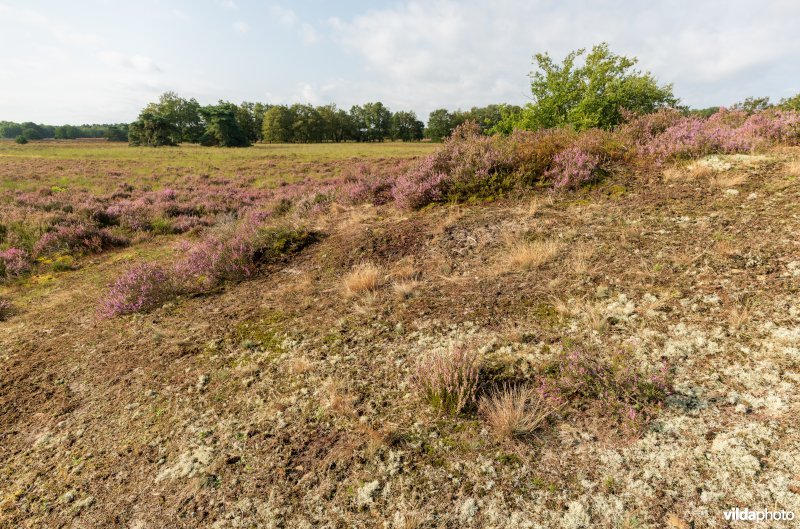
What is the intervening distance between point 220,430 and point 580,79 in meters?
17.3

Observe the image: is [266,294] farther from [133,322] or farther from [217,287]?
[133,322]

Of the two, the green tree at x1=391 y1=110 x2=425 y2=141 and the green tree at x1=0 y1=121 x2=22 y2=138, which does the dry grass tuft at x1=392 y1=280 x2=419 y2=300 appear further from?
the green tree at x1=0 y1=121 x2=22 y2=138

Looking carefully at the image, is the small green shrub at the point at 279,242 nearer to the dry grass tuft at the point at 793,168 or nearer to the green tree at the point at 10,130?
the dry grass tuft at the point at 793,168

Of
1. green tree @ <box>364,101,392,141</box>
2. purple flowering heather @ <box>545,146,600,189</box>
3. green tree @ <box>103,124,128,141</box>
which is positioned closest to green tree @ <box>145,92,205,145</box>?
green tree @ <box>103,124,128,141</box>

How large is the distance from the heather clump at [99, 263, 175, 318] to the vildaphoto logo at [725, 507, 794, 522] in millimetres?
7287

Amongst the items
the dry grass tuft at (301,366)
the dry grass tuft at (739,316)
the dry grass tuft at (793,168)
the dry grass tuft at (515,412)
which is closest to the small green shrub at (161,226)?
the dry grass tuft at (301,366)

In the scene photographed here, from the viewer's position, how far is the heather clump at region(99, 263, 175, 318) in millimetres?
5926

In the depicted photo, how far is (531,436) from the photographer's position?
2.80 m

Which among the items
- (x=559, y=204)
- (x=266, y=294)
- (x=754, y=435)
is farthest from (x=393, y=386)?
(x=559, y=204)

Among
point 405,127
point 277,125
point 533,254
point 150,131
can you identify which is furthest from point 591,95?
point 405,127

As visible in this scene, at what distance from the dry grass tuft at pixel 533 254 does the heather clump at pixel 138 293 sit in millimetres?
5889

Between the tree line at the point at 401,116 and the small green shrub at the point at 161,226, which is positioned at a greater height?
the tree line at the point at 401,116

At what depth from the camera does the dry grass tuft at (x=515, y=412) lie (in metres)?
2.81

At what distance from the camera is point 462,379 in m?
3.20
